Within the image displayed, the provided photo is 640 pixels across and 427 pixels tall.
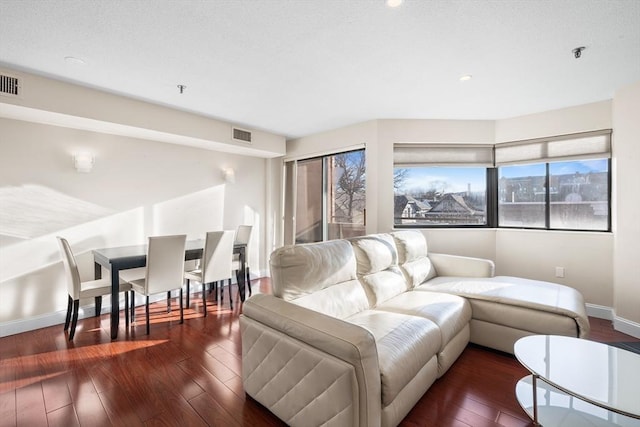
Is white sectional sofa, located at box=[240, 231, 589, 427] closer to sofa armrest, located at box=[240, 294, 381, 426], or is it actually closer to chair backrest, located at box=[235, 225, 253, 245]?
sofa armrest, located at box=[240, 294, 381, 426]

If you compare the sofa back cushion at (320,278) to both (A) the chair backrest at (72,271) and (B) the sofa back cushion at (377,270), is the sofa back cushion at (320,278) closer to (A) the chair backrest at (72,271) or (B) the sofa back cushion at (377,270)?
(B) the sofa back cushion at (377,270)

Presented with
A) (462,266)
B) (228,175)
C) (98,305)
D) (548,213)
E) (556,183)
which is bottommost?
(98,305)

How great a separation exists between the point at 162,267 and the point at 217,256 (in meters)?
0.62

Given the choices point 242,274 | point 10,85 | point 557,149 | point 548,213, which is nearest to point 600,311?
point 548,213

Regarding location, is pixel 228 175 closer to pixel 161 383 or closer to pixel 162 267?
pixel 162 267

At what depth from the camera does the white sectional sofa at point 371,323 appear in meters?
1.36

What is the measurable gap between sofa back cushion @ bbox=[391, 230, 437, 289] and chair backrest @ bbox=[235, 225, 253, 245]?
7.33 feet

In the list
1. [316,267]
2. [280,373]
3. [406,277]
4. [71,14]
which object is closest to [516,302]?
[406,277]

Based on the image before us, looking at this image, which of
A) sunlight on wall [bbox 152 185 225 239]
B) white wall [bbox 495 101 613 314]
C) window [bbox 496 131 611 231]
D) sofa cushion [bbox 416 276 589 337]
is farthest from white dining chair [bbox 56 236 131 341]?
window [bbox 496 131 611 231]

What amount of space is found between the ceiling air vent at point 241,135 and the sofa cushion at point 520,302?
10.4 feet

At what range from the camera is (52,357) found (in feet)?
7.89

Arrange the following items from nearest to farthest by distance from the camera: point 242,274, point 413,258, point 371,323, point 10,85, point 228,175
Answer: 1. point 371,323
2. point 10,85
3. point 413,258
4. point 242,274
5. point 228,175

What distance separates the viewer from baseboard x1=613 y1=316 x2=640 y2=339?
2767 mm

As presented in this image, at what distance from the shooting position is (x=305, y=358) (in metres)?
1.45
